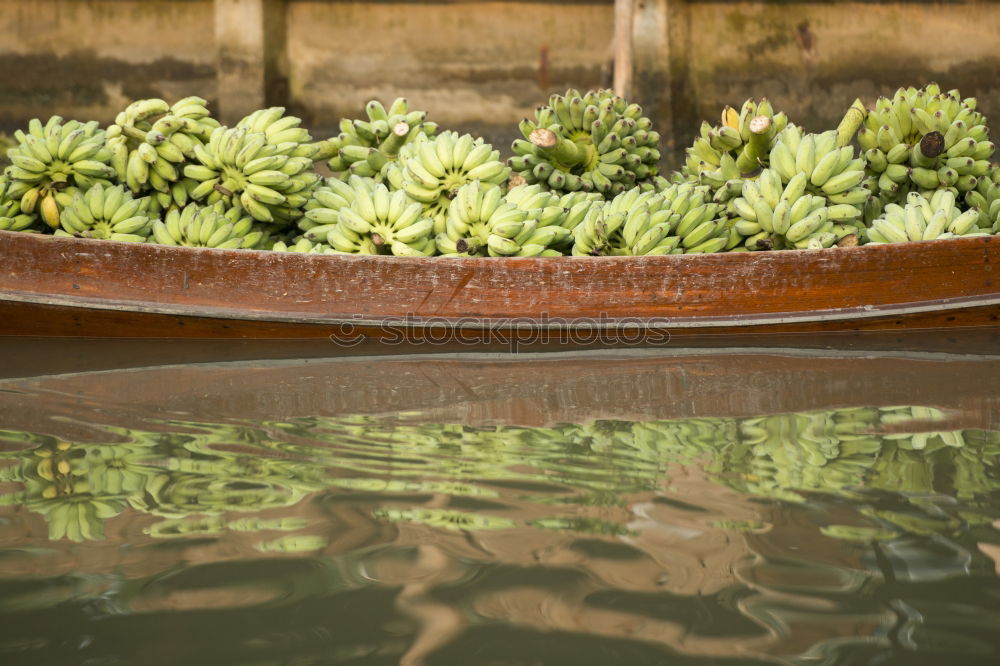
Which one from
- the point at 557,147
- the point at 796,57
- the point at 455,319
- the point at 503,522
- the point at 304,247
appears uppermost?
the point at 796,57

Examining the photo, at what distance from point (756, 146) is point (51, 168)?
2830mm

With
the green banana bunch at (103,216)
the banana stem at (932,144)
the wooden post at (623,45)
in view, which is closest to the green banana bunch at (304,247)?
the green banana bunch at (103,216)

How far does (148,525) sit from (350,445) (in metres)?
0.59

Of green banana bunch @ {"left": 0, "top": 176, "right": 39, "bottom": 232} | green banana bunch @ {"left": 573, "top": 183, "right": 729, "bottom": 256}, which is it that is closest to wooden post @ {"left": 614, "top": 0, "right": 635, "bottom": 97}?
green banana bunch @ {"left": 573, "top": 183, "right": 729, "bottom": 256}

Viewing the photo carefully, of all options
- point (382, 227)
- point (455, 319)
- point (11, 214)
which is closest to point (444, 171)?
point (382, 227)

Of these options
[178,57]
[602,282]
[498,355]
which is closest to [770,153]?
[602,282]

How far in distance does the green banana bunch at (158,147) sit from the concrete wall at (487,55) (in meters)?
4.71

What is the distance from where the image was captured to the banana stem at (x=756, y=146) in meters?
3.77

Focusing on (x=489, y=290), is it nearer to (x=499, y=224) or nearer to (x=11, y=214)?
(x=499, y=224)

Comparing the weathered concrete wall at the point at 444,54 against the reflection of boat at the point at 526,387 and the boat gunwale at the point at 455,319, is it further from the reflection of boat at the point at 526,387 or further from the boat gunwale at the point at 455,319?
the reflection of boat at the point at 526,387

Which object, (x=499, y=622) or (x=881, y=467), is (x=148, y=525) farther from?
(x=881, y=467)

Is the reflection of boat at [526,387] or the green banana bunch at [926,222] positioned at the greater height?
the green banana bunch at [926,222]

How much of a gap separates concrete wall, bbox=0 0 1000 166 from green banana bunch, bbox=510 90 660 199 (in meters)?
4.39

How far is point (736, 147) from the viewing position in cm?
414
